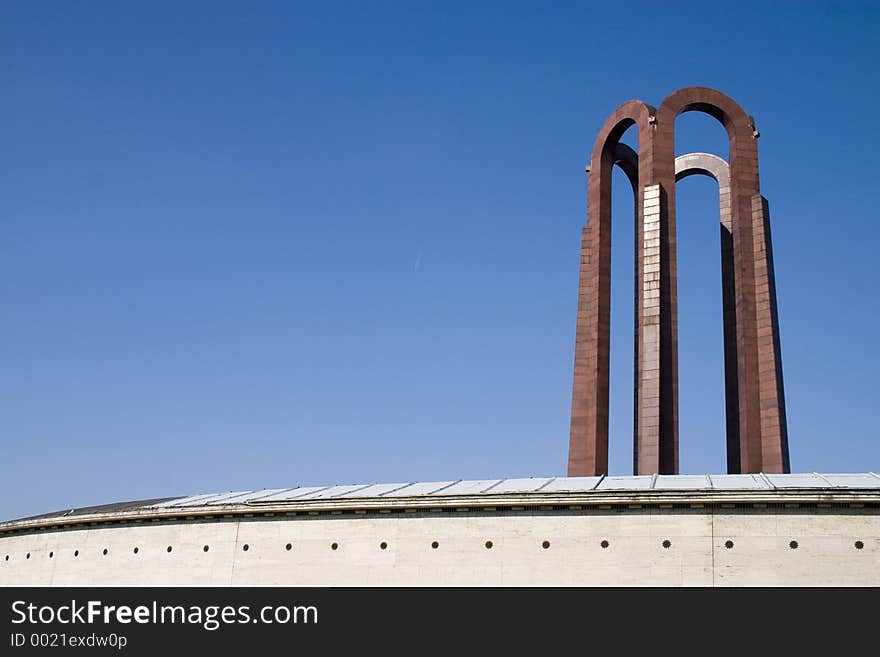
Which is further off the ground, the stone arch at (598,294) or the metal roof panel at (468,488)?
the stone arch at (598,294)

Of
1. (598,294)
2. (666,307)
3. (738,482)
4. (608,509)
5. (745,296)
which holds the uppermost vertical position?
(598,294)

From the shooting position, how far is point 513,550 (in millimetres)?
30000

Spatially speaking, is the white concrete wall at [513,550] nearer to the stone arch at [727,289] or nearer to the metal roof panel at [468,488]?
the metal roof panel at [468,488]

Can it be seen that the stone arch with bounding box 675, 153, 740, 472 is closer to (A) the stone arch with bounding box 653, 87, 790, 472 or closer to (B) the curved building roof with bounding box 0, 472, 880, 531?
(A) the stone arch with bounding box 653, 87, 790, 472

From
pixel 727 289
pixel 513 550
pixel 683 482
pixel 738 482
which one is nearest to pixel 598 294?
pixel 727 289

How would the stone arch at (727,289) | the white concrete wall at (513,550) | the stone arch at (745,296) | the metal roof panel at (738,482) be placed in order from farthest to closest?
the stone arch at (727,289) → the stone arch at (745,296) → the metal roof panel at (738,482) → the white concrete wall at (513,550)

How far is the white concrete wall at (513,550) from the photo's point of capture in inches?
1085

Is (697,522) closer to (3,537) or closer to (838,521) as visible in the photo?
(838,521)

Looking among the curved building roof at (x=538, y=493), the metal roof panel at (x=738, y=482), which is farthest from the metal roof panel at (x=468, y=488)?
the metal roof panel at (x=738, y=482)

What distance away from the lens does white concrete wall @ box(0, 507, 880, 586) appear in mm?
27547

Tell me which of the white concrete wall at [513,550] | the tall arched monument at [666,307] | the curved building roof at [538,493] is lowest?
the white concrete wall at [513,550]

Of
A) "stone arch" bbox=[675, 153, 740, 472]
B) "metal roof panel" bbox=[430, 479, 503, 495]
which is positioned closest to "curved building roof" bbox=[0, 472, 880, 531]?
"metal roof panel" bbox=[430, 479, 503, 495]

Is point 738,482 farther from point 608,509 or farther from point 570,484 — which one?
point 570,484
